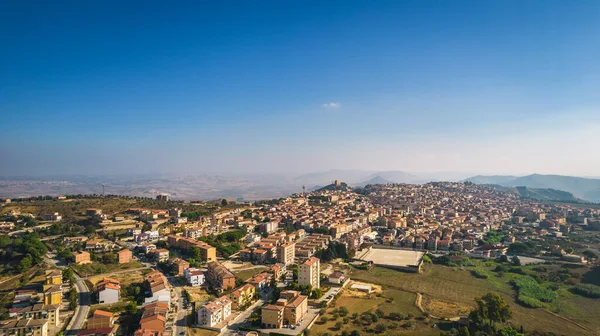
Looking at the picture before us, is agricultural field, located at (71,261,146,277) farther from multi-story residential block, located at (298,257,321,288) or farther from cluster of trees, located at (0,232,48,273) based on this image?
multi-story residential block, located at (298,257,321,288)

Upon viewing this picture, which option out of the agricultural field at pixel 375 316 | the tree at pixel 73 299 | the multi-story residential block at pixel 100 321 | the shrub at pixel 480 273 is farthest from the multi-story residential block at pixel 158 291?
the shrub at pixel 480 273

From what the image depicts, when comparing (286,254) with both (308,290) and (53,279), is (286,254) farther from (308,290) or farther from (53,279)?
(53,279)

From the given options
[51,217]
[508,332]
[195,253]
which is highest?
[51,217]

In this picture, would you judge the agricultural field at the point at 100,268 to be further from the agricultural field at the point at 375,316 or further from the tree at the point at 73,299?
the agricultural field at the point at 375,316

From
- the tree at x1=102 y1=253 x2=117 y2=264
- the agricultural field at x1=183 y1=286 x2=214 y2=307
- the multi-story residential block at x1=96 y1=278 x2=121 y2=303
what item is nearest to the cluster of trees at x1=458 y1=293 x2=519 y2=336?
the agricultural field at x1=183 y1=286 x2=214 y2=307

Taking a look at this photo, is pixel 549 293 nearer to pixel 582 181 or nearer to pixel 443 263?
pixel 443 263

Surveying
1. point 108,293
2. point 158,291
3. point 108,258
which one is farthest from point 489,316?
point 108,258
